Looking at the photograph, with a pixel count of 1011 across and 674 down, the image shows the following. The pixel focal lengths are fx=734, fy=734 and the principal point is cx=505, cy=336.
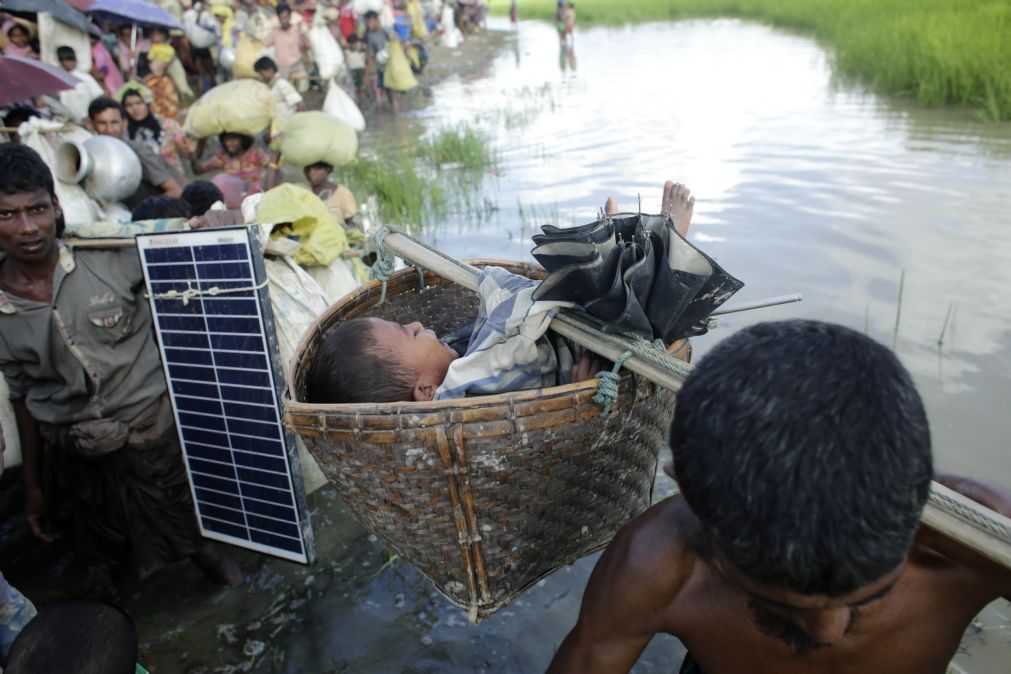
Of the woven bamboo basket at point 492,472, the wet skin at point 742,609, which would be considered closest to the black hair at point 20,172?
the woven bamboo basket at point 492,472

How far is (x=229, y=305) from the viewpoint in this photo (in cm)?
226

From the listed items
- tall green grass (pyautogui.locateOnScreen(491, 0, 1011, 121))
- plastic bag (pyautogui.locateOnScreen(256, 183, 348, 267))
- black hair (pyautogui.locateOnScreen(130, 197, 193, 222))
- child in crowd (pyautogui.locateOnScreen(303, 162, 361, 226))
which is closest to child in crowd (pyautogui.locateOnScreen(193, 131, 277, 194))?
child in crowd (pyautogui.locateOnScreen(303, 162, 361, 226))

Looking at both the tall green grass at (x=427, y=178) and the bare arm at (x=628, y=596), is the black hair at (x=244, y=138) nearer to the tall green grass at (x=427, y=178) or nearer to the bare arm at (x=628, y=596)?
the tall green grass at (x=427, y=178)

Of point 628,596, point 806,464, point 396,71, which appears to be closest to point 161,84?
point 396,71

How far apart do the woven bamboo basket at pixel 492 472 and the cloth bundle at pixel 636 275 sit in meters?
0.13

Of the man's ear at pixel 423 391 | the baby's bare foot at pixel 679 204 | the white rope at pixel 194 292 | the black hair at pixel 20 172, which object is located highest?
the black hair at pixel 20 172

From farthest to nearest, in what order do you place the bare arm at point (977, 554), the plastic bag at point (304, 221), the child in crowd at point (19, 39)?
1. the child in crowd at point (19, 39)
2. the plastic bag at point (304, 221)
3. the bare arm at point (977, 554)

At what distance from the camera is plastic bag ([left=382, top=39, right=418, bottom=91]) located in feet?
45.0

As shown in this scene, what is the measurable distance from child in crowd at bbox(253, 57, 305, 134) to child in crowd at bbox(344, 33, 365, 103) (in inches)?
183

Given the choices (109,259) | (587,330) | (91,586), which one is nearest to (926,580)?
(587,330)

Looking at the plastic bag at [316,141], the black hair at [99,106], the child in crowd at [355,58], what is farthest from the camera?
the child in crowd at [355,58]

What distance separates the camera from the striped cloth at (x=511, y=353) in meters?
1.48

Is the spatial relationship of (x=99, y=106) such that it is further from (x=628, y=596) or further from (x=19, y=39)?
(x=628, y=596)

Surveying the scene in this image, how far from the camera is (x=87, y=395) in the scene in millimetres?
2512
